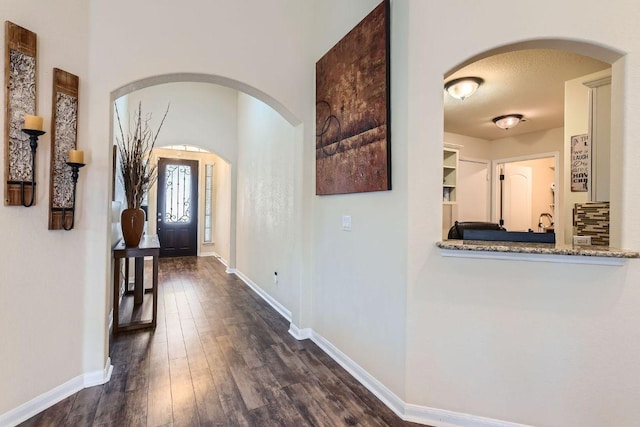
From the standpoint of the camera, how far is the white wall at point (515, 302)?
1.46 m


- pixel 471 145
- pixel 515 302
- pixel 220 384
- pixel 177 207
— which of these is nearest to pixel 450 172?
pixel 471 145

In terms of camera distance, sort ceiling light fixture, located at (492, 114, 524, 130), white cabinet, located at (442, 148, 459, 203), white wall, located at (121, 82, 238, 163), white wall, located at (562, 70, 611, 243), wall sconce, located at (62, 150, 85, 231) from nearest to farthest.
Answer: wall sconce, located at (62, 150, 85, 231) → white wall, located at (562, 70, 611, 243) → ceiling light fixture, located at (492, 114, 524, 130) → white wall, located at (121, 82, 238, 163) → white cabinet, located at (442, 148, 459, 203)

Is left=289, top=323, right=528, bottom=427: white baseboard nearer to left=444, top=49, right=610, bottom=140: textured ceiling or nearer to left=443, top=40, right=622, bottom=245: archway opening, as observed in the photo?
left=443, top=40, right=622, bottom=245: archway opening

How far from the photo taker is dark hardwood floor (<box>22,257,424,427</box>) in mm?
1798

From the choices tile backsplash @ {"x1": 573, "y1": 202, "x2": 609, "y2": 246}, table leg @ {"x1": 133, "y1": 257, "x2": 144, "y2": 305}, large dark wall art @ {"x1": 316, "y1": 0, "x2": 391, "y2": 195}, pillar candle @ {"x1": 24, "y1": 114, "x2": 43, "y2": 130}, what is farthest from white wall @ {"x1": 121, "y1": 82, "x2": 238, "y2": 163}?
tile backsplash @ {"x1": 573, "y1": 202, "x2": 609, "y2": 246}

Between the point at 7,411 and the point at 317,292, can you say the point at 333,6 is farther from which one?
the point at 7,411

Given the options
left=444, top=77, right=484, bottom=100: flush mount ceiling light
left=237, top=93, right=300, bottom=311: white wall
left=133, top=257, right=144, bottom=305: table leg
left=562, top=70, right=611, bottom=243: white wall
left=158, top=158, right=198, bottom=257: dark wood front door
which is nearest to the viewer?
left=562, top=70, right=611, bottom=243: white wall

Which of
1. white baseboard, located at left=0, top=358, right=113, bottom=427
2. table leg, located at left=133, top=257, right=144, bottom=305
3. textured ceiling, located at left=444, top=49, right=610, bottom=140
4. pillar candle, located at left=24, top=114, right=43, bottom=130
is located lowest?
white baseboard, located at left=0, top=358, right=113, bottom=427

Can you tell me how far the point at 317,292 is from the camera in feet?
9.43

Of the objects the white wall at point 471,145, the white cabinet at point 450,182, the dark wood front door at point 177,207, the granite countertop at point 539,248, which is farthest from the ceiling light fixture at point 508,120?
the dark wood front door at point 177,207

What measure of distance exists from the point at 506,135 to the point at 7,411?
22.8 ft

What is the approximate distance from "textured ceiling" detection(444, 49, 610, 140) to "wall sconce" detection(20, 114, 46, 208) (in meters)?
2.86

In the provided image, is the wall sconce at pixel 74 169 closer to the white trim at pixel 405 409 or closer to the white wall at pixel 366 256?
the white wall at pixel 366 256

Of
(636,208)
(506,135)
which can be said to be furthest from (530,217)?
(636,208)
